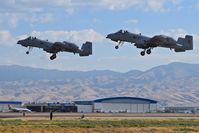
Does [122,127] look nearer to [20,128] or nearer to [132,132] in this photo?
[132,132]

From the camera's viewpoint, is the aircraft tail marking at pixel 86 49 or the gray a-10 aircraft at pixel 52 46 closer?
the gray a-10 aircraft at pixel 52 46

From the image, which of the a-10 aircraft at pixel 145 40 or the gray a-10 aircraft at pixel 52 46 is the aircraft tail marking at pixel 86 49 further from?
the a-10 aircraft at pixel 145 40

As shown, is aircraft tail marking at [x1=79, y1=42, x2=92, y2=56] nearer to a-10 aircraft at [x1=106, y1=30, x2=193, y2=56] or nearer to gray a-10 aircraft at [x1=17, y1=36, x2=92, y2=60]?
gray a-10 aircraft at [x1=17, y1=36, x2=92, y2=60]

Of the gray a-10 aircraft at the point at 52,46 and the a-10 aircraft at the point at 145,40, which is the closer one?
the a-10 aircraft at the point at 145,40

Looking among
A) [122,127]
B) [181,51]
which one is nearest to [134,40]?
[181,51]

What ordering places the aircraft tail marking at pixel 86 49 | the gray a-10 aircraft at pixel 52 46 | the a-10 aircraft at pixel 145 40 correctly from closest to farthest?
the a-10 aircraft at pixel 145 40
the gray a-10 aircraft at pixel 52 46
the aircraft tail marking at pixel 86 49

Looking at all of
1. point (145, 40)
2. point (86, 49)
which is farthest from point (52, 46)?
point (145, 40)

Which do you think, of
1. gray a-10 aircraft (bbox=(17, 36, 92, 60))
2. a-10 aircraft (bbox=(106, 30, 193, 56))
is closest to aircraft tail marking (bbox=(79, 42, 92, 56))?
gray a-10 aircraft (bbox=(17, 36, 92, 60))

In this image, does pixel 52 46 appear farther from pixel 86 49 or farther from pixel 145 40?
pixel 145 40

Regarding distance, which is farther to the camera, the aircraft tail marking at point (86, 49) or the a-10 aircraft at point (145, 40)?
the aircraft tail marking at point (86, 49)

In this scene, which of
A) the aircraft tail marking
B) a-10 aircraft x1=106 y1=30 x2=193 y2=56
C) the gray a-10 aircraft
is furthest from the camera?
the aircraft tail marking

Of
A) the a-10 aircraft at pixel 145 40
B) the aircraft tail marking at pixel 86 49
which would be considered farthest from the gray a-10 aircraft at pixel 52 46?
the a-10 aircraft at pixel 145 40

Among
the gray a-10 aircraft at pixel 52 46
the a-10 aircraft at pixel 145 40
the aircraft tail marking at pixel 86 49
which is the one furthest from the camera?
the aircraft tail marking at pixel 86 49

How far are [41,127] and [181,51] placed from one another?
82.6ft
